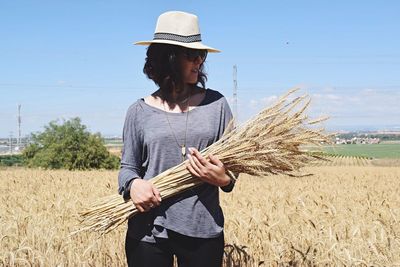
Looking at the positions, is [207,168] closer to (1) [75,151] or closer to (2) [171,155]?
(2) [171,155]

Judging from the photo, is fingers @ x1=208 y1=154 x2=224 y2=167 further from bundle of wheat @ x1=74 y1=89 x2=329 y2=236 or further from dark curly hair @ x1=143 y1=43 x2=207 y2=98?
dark curly hair @ x1=143 y1=43 x2=207 y2=98

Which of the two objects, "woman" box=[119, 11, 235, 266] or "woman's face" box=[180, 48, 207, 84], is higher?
"woman's face" box=[180, 48, 207, 84]

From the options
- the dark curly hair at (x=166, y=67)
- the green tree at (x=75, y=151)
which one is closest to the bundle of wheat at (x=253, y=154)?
the dark curly hair at (x=166, y=67)

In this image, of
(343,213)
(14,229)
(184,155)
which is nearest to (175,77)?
(184,155)

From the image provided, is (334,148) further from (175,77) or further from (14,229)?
(14,229)

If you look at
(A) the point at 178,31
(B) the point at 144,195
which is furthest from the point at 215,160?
(A) the point at 178,31

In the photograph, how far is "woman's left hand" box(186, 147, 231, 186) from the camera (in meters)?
2.28

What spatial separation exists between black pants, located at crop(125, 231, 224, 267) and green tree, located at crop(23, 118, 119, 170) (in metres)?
33.8

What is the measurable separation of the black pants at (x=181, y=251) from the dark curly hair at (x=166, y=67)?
66cm

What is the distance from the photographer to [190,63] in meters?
2.41

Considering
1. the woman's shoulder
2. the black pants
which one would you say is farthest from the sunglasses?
the black pants

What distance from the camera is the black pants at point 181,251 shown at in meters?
2.38

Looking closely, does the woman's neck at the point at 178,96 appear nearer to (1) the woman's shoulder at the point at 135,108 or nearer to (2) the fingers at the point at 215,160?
(1) the woman's shoulder at the point at 135,108

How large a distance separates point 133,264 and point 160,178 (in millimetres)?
424
